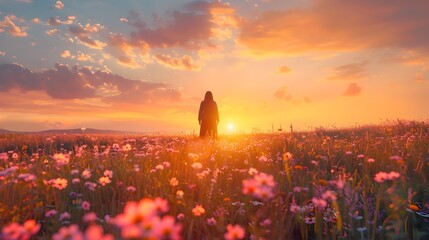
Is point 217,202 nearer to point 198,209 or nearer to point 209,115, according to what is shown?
point 198,209

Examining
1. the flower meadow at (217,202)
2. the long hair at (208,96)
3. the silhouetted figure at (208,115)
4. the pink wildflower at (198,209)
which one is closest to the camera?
the pink wildflower at (198,209)

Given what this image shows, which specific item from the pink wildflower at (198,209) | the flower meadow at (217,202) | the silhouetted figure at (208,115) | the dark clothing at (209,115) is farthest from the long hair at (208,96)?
the pink wildflower at (198,209)

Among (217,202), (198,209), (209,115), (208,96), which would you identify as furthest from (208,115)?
(198,209)

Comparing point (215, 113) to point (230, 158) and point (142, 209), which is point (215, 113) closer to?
point (230, 158)

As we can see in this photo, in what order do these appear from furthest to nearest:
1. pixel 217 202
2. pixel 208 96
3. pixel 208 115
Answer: pixel 208 96, pixel 208 115, pixel 217 202

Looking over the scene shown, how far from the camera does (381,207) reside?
4.69 metres

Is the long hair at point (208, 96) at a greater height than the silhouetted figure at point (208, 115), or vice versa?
the long hair at point (208, 96)

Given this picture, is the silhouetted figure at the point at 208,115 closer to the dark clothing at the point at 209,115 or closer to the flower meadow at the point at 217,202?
the dark clothing at the point at 209,115

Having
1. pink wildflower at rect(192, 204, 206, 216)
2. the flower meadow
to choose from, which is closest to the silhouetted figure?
the flower meadow

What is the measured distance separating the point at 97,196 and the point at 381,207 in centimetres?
343

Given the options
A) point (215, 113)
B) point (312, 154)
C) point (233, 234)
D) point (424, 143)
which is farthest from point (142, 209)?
point (215, 113)

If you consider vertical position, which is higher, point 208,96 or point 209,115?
point 208,96

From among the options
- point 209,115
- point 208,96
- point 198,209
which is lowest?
point 198,209

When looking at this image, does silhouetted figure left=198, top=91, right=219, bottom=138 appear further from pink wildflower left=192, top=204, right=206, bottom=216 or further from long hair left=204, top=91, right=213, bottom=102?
pink wildflower left=192, top=204, right=206, bottom=216
